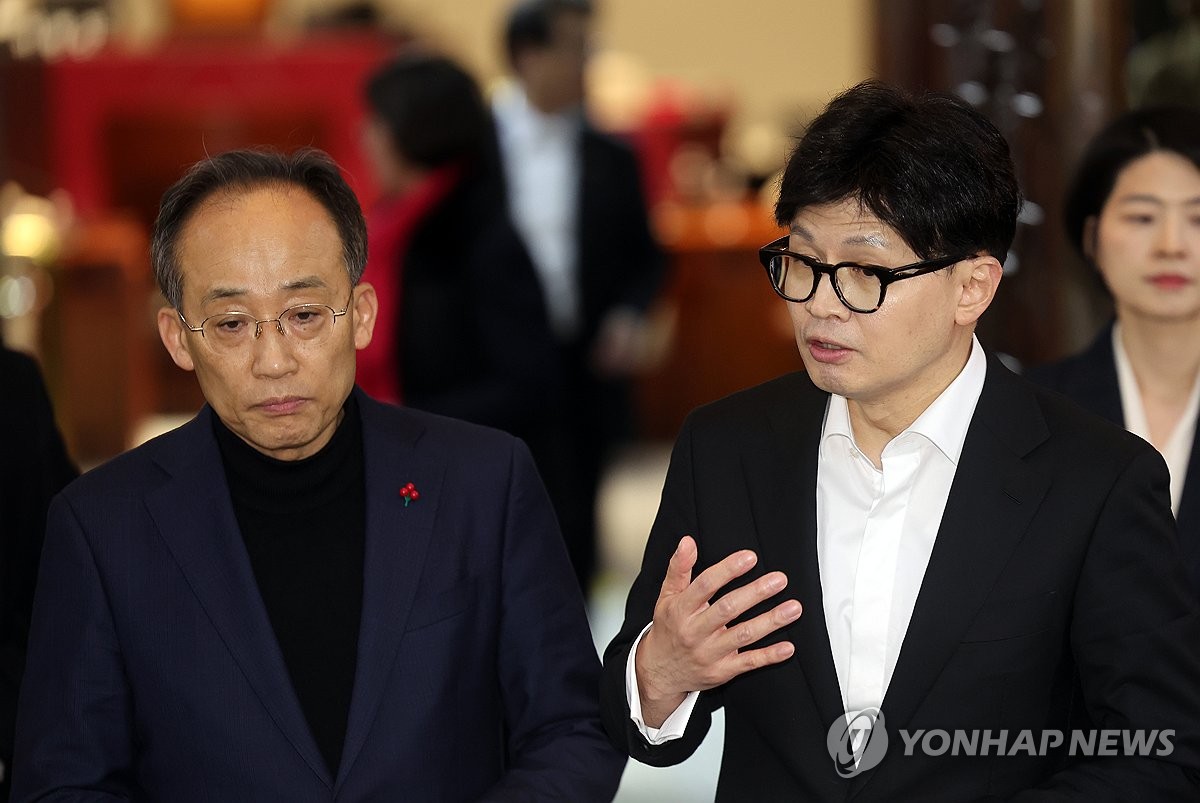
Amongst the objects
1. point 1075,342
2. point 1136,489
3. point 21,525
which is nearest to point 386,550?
point 21,525

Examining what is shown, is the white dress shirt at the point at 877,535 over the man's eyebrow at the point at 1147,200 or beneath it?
beneath

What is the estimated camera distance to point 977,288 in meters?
1.99

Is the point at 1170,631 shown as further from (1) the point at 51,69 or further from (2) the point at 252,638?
(1) the point at 51,69

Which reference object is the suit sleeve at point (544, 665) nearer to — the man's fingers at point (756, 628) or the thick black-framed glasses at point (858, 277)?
the man's fingers at point (756, 628)

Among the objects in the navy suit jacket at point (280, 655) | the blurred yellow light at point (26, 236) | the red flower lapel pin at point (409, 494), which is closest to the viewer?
the navy suit jacket at point (280, 655)

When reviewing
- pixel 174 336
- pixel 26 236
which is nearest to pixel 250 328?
pixel 174 336

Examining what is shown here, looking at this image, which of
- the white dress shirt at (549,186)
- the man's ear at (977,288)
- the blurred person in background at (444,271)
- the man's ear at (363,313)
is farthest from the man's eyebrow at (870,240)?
the white dress shirt at (549,186)

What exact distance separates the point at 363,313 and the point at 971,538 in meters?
0.84

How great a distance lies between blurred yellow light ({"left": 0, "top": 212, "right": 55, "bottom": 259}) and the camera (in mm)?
6422

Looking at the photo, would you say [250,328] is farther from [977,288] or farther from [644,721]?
[977,288]

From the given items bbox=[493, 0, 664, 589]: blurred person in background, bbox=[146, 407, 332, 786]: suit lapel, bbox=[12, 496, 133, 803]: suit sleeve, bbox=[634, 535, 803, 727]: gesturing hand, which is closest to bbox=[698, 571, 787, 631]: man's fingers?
bbox=[634, 535, 803, 727]: gesturing hand

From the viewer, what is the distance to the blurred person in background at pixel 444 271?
346cm

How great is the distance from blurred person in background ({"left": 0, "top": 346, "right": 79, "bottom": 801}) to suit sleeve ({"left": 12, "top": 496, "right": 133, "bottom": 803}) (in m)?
0.34

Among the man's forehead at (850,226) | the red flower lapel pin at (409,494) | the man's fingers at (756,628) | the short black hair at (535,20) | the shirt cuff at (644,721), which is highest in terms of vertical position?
the short black hair at (535,20)
